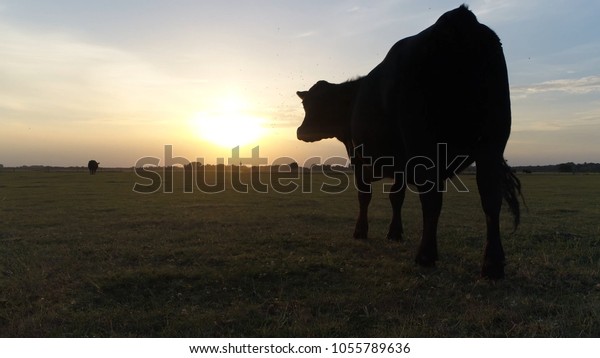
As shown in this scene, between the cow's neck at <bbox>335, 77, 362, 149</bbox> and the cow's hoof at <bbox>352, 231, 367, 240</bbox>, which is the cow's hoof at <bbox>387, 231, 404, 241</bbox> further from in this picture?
the cow's neck at <bbox>335, 77, 362, 149</bbox>

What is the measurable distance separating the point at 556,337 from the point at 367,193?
5141 mm

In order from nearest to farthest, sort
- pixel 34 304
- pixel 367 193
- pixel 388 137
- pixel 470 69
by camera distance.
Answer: pixel 34 304 < pixel 470 69 < pixel 388 137 < pixel 367 193

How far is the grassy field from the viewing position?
3959mm

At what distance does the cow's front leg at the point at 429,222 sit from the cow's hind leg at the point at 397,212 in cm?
209

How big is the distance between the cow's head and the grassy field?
2010mm

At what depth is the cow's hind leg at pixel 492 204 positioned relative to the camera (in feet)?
17.3

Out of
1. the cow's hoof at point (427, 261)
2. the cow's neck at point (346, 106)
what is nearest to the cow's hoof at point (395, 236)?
the cow's neck at point (346, 106)

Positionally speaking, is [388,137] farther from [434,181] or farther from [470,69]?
[470,69]

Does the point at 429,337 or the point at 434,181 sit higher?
the point at 434,181

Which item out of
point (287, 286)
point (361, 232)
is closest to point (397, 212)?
point (361, 232)

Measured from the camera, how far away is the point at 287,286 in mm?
5184

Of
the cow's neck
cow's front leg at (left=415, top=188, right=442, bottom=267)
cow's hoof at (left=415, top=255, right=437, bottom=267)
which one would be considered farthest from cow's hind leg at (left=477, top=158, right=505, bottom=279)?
the cow's neck
